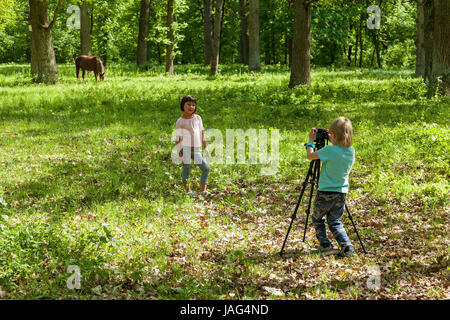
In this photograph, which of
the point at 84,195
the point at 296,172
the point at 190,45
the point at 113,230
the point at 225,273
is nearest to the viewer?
the point at 225,273

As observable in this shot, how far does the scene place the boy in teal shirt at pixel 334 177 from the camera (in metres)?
5.38

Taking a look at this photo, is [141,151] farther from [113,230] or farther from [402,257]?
[402,257]

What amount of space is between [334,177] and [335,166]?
0.16 meters

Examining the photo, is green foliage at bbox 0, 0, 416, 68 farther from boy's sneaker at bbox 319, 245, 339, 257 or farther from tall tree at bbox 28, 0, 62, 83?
boy's sneaker at bbox 319, 245, 339, 257

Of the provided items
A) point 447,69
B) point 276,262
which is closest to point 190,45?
point 447,69

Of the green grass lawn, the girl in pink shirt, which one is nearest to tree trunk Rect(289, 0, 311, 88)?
the green grass lawn

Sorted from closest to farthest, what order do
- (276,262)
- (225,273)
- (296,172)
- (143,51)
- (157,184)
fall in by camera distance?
1. (225,273)
2. (276,262)
3. (157,184)
4. (296,172)
5. (143,51)

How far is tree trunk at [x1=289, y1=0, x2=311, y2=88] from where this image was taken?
664 inches

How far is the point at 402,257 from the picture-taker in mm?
5879

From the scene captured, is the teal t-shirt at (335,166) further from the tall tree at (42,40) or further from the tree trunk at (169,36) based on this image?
the tree trunk at (169,36)

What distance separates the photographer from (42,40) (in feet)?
68.1

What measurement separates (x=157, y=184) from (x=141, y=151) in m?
2.55

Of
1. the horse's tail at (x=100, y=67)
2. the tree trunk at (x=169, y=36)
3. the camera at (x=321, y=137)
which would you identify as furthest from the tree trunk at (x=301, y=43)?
the camera at (x=321, y=137)

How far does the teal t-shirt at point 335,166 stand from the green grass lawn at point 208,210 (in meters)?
1.09
